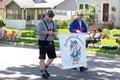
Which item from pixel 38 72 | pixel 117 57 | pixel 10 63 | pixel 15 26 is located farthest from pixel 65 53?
pixel 15 26

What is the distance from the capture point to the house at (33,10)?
4747 cm

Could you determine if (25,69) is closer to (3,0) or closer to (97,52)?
(97,52)

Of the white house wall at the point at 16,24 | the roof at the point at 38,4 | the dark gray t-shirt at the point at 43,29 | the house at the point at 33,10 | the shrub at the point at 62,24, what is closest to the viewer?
the dark gray t-shirt at the point at 43,29

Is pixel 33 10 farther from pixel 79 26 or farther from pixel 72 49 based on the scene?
pixel 72 49

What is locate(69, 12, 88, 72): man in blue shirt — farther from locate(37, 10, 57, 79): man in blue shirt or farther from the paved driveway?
locate(37, 10, 57, 79): man in blue shirt

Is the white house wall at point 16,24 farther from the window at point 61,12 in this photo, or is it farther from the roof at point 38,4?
the window at point 61,12

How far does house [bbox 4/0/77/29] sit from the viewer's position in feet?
156

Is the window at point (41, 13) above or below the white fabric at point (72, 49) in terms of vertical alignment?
above

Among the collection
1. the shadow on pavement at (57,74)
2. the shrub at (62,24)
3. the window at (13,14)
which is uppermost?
the window at (13,14)

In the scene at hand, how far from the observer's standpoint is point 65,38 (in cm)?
1090

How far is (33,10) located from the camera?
49.9 metres

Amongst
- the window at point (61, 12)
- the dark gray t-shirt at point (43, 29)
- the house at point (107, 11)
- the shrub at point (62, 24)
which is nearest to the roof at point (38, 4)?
the window at point (61, 12)

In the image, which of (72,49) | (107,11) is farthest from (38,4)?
(72,49)

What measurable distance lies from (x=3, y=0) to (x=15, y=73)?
5365 centimetres
